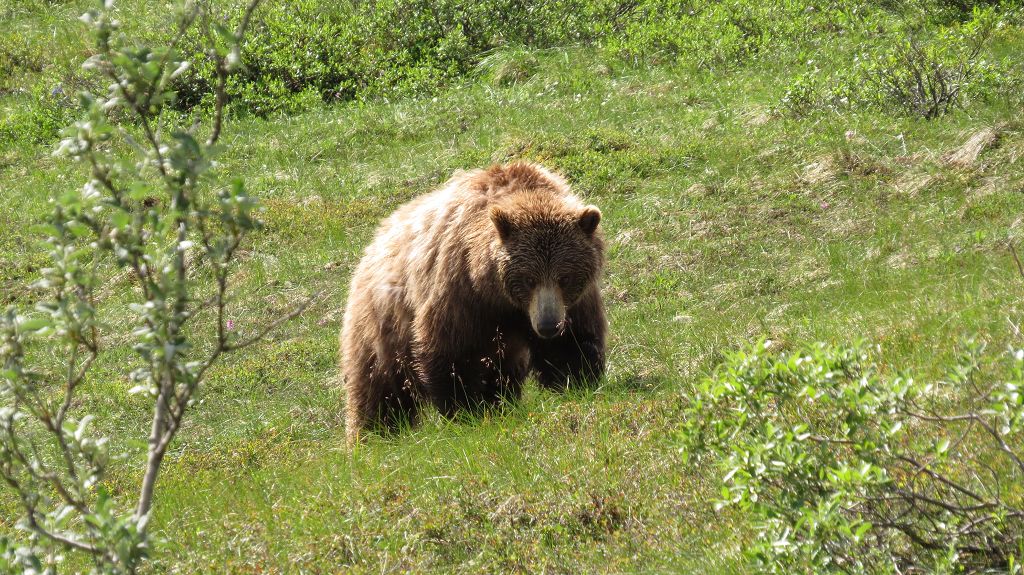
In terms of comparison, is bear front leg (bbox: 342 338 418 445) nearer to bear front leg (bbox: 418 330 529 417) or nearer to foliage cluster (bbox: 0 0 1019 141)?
bear front leg (bbox: 418 330 529 417)

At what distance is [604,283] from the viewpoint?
1002 cm

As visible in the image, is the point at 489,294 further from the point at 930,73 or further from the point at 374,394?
the point at 930,73

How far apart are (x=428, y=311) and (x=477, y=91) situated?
32.8ft

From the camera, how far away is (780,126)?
1212 cm

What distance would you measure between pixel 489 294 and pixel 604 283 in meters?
3.77

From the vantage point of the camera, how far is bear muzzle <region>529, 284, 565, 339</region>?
19.7 feet

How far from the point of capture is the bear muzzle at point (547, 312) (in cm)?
600

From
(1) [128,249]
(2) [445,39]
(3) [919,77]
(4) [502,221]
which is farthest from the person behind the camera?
(2) [445,39]

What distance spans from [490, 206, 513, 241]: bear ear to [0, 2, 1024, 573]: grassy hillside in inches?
39.8

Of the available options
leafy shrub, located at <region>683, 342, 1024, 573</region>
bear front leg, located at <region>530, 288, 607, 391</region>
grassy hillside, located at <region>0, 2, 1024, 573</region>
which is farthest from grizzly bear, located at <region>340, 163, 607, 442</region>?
leafy shrub, located at <region>683, 342, 1024, 573</region>

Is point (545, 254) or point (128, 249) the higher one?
point (128, 249)

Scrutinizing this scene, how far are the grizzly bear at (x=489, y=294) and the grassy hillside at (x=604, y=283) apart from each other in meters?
0.39

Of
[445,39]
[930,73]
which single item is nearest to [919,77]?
[930,73]

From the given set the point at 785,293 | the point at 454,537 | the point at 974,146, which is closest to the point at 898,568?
the point at 454,537
